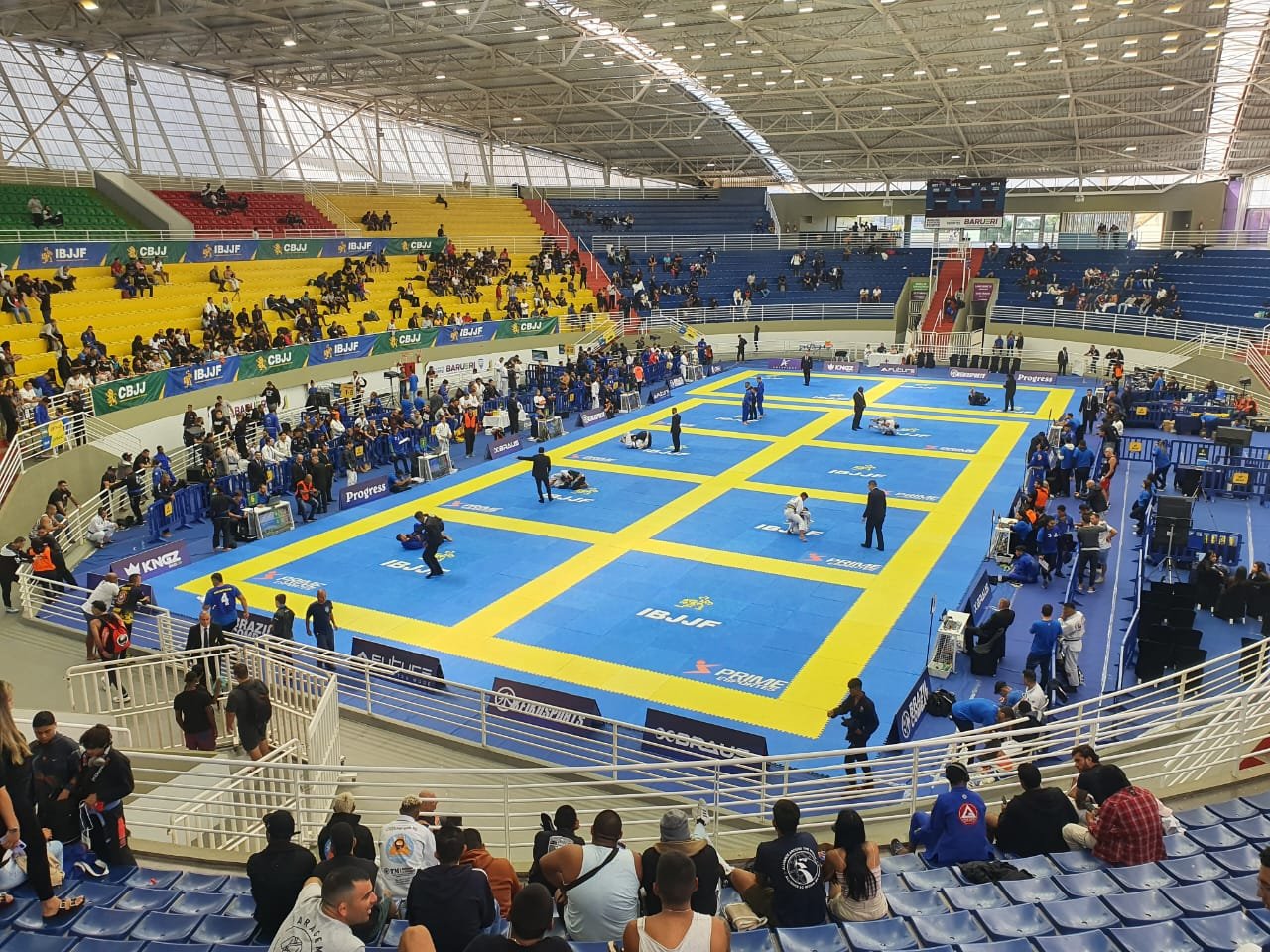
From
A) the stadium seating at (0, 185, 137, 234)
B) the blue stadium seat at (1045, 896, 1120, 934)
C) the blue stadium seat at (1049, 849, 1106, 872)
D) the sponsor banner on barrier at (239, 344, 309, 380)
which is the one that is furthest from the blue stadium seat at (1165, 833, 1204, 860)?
the stadium seating at (0, 185, 137, 234)

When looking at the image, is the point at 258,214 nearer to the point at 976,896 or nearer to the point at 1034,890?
the point at 976,896

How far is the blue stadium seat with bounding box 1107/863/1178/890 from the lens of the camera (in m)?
6.39

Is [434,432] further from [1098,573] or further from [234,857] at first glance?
[234,857]

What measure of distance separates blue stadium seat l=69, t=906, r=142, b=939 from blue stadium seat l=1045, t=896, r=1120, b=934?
5.90 m

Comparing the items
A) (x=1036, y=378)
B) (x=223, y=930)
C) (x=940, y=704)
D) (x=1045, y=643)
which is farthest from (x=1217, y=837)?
(x=1036, y=378)

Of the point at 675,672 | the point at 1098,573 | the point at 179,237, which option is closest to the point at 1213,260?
the point at 1098,573

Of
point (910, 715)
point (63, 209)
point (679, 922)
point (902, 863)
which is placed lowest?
point (910, 715)

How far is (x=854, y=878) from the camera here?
20.0ft

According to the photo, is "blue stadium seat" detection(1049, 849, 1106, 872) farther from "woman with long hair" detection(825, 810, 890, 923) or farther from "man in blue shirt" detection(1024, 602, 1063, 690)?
"man in blue shirt" detection(1024, 602, 1063, 690)

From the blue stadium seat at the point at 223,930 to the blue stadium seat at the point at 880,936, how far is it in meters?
3.74

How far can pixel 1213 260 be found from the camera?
153ft

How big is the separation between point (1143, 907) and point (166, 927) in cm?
631

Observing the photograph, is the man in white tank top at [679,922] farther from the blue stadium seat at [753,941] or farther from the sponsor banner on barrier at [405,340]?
the sponsor banner on barrier at [405,340]

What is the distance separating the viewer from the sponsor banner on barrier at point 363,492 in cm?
Answer: 2403
